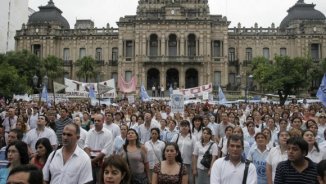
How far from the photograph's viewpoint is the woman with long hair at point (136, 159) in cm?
838

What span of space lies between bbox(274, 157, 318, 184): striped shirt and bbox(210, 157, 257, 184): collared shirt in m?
0.49

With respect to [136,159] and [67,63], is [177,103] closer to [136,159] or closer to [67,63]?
[136,159]

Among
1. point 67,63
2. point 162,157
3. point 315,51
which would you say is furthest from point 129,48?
point 162,157

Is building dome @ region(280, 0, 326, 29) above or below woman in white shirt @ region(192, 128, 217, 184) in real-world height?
above

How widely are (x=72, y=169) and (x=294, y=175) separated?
3180mm

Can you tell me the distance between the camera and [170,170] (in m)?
6.91

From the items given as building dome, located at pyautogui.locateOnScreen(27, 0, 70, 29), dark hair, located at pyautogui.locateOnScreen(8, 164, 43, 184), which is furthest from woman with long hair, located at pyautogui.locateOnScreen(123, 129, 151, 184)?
building dome, located at pyautogui.locateOnScreen(27, 0, 70, 29)

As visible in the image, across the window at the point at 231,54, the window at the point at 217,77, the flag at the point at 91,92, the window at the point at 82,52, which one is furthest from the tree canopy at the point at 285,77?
the window at the point at 82,52

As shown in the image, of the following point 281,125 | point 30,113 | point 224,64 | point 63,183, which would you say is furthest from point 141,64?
point 63,183

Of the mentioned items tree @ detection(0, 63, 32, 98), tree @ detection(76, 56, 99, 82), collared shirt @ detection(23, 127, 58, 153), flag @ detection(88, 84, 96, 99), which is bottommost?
collared shirt @ detection(23, 127, 58, 153)

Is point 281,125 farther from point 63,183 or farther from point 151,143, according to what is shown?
point 63,183

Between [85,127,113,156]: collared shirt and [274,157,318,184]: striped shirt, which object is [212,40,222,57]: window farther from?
[274,157,318,184]: striped shirt

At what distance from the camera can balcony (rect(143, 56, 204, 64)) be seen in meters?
62.6

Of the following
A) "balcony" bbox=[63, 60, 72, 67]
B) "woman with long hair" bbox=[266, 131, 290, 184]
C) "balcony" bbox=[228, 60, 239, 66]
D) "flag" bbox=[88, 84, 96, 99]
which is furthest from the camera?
"balcony" bbox=[63, 60, 72, 67]
